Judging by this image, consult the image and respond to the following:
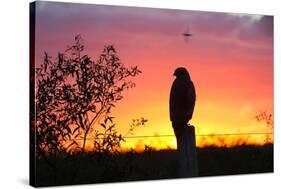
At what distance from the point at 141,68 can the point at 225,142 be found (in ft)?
5.69

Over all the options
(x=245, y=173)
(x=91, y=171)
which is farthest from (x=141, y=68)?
(x=245, y=173)

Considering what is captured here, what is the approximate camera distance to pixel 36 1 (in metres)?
9.91

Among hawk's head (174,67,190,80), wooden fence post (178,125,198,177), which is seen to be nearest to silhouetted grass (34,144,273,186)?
wooden fence post (178,125,198,177)

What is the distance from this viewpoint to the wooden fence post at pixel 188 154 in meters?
11.1

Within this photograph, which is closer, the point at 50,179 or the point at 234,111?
the point at 50,179

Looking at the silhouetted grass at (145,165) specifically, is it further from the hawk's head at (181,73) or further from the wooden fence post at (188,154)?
the hawk's head at (181,73)

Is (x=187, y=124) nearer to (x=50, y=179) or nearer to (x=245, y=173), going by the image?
(x=245, y=173)

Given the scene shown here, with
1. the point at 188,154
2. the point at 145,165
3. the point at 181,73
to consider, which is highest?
the point at 181,73

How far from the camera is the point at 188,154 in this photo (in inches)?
438

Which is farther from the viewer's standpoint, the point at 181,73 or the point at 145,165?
the point at 181,73

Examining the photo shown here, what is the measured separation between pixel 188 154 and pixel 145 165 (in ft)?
2.31

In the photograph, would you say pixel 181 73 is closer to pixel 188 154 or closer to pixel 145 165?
pixel 188 154

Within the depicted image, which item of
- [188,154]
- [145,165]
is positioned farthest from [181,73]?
[145,165]

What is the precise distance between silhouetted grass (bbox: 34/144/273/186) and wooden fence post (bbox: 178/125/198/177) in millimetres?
86
